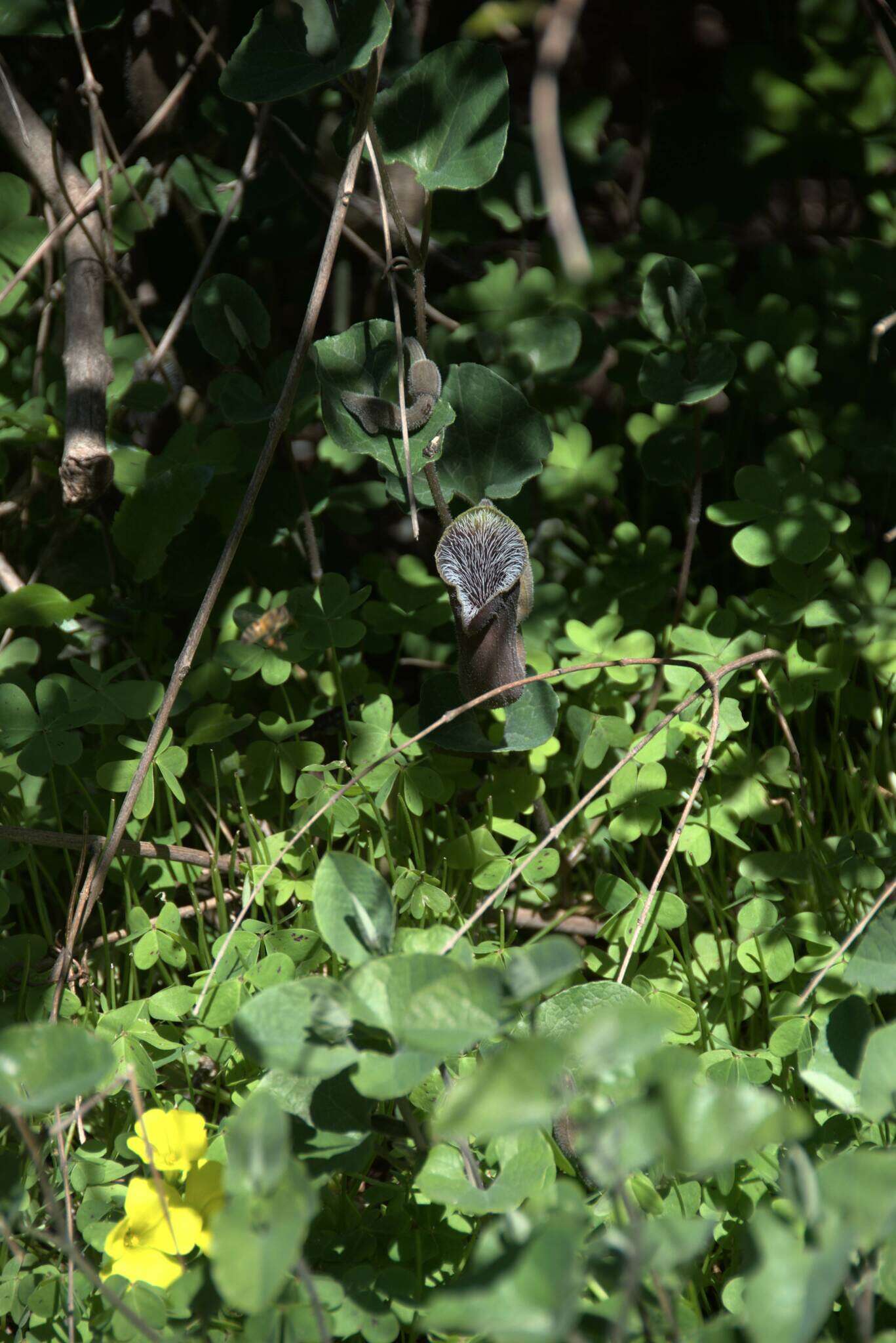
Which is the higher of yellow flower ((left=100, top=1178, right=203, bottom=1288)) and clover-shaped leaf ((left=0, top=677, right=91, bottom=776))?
clover-shaped leaf ((left=0, top=677, right=91, bottom=776))

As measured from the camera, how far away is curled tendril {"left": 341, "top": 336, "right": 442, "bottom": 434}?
121 centimetres

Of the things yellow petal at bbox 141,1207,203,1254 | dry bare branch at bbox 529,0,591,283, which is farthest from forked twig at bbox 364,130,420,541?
yellow petal at bbox 141,1207,203,1254

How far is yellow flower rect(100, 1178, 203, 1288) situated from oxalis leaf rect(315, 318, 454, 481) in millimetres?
780

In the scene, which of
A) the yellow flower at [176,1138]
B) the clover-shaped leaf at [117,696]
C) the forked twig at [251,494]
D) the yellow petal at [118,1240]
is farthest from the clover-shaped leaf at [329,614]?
the yellow petal at [118,1240]

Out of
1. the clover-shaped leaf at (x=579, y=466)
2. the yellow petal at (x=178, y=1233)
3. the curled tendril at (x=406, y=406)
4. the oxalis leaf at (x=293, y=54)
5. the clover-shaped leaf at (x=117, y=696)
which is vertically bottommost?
the yellow petal at (x=178, y=1233)

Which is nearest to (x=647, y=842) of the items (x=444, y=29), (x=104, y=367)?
(x=104, y=367)

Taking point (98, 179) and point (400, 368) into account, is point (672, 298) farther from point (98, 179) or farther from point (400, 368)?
point (98, 179)

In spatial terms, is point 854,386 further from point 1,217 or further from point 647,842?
point 1,217

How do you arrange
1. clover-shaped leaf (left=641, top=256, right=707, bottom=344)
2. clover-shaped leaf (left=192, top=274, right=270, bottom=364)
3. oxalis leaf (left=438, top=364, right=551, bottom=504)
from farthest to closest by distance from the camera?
1. clover-shaped leaf (left=192, top=274, right=270, bottom=364)
2. clover-shaped leaf (left=641, top=256, right=707, bottom=344)
3. oxalis leaf (left=438, top=364, right=551, bottom=504)

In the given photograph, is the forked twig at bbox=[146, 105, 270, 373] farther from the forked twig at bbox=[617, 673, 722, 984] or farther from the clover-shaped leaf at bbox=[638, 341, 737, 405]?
the forked twig at bbox=[617, 673, 722, 984]

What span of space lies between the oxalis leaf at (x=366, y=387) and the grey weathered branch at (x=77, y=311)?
339 mm

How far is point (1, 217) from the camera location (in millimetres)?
1781

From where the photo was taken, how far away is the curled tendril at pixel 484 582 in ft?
3.89

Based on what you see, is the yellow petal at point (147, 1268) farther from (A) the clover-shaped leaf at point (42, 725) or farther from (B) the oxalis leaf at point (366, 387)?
(B) the oxalis leaf at point (366, 387)
